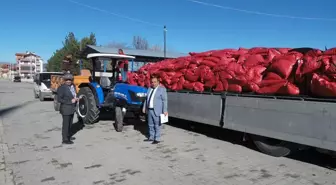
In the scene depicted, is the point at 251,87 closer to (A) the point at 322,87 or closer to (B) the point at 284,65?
(B) the point at 284,65

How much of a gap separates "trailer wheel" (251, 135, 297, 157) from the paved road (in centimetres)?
17

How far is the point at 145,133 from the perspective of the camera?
1002 centimetres

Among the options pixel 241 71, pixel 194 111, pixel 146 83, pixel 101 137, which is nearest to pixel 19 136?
pixel 101 137

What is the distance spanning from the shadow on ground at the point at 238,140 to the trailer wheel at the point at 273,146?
0.24 m

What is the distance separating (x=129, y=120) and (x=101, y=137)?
3005 millimetres

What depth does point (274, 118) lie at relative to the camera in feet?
22.6

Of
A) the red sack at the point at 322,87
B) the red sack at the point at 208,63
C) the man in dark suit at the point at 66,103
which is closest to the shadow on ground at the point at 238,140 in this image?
the red sack at the point at 322,87

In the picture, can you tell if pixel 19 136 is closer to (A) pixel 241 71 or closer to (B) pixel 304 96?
(A) pixel 241 71

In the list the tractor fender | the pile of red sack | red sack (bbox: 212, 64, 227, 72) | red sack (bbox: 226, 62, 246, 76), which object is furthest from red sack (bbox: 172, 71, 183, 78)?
the tractor fender

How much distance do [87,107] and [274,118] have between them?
6.31 metres

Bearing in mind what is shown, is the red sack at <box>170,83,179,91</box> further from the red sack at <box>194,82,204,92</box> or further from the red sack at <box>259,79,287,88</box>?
the red sack at <box>259,79,287,88</box>

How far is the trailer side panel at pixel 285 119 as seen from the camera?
233 inches

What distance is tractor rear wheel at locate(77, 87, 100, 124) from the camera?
36.6 ft

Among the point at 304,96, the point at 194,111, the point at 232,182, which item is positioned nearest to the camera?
the point at 232,182
